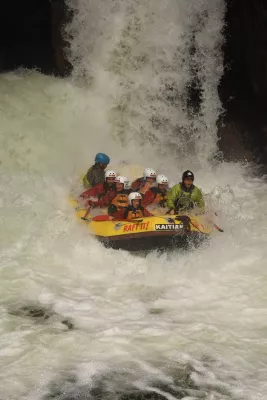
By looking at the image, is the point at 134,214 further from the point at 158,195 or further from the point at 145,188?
the point at 145,188

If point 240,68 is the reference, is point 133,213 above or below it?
below

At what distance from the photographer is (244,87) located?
10891mm

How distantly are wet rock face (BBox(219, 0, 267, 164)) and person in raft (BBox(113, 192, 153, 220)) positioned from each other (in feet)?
14.8

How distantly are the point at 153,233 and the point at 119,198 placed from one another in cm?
96

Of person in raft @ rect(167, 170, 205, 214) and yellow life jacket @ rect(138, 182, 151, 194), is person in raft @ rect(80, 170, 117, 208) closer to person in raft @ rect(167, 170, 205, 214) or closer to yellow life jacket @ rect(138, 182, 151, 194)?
yellow life jacket @ rect(138, 182, 151, 194)

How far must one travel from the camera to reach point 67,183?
8.68 m

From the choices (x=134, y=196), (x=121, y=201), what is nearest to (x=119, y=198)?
(x=121, y=201)

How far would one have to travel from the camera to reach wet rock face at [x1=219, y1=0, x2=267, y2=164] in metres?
10.2

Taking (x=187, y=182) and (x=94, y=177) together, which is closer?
(x=187, y=182)

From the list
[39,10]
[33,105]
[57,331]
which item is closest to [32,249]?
[57,331]

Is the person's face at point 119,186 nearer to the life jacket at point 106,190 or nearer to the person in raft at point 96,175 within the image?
the life jacket at point 106,190

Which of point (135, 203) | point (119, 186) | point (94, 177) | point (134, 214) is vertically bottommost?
point (134, 214)

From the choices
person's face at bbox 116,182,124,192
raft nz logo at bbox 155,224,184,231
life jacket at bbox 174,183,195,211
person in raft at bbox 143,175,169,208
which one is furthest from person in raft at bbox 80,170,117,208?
raft nz logo at bbox 155,224,184,231

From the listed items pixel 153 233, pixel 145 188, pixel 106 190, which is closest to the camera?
pixel 153 233
